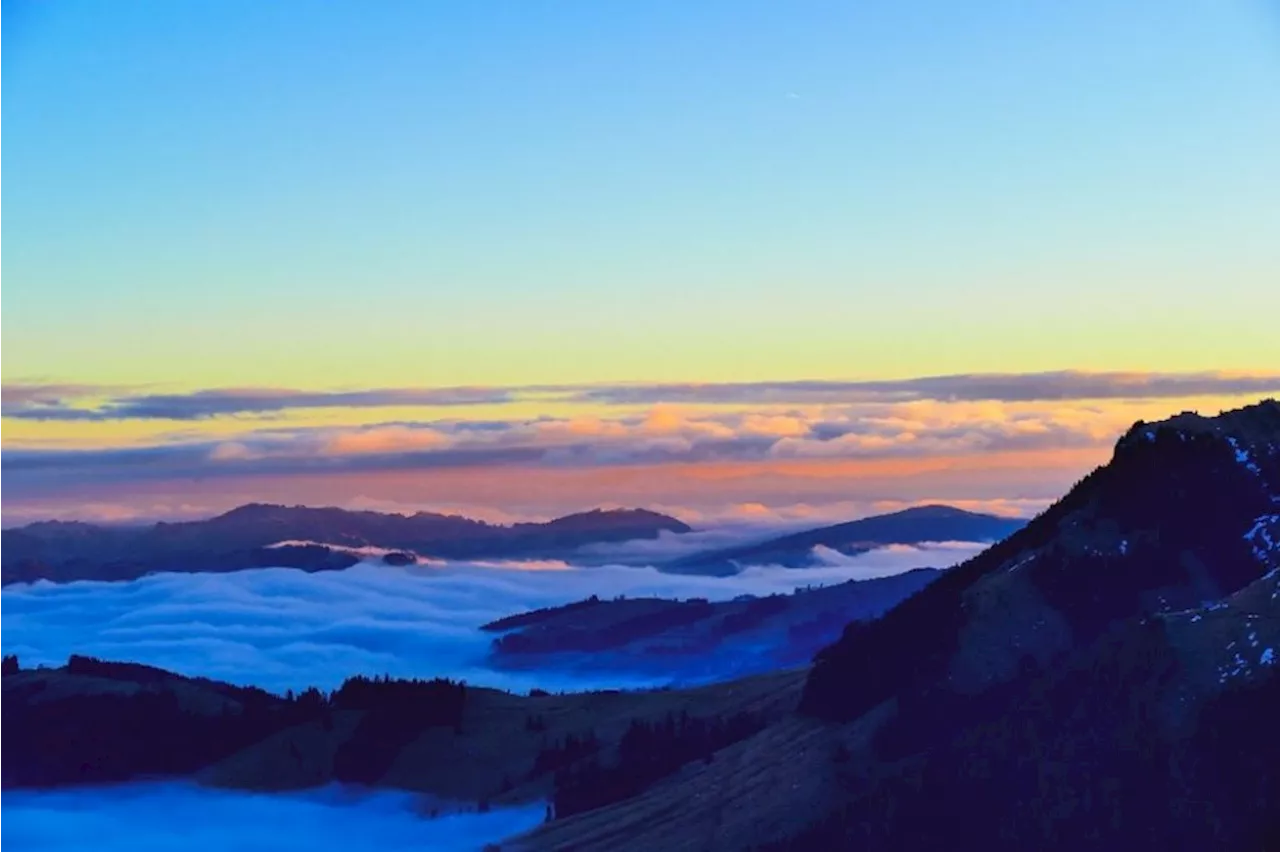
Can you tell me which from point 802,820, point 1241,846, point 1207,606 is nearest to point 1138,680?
point 1207,606

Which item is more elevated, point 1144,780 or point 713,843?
point 1144,780

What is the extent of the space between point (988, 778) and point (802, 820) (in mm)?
21540

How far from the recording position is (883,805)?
188250 mm

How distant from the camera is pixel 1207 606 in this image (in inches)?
7357

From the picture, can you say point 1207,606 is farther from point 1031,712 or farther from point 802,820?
point 802,820

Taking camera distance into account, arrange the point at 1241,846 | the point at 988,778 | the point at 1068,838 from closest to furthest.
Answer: the point at 1241,846 → the point at 1068,838 → the point at 988,778

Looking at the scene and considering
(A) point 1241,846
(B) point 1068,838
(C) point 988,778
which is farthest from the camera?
(C) point 988,778

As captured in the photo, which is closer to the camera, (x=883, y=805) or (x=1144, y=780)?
(x=1144, y=780)

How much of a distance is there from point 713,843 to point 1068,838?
4231 cm

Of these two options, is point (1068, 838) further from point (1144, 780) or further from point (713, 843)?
point (713, 843)

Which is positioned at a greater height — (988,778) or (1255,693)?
(1255,693)

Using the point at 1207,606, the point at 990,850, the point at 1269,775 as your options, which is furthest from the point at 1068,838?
the point at 1207,606

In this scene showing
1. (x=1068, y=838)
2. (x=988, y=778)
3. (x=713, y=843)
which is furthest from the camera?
(x=713, y=843)

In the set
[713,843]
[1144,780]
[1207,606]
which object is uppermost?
[1207,606]
